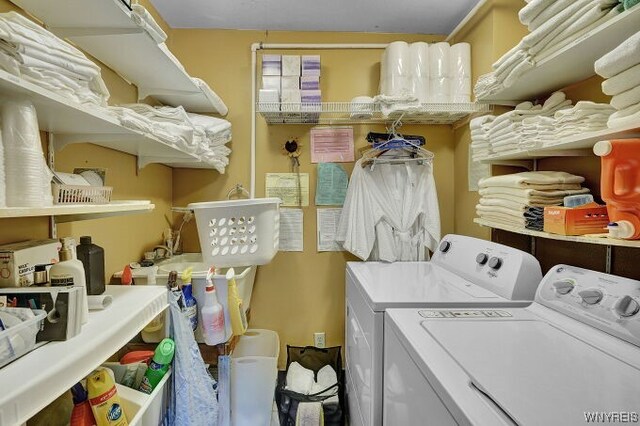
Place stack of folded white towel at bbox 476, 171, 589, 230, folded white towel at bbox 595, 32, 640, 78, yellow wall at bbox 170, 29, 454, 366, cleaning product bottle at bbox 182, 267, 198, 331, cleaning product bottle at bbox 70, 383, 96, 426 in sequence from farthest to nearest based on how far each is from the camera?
yellow wall at bbox 170, 29, 454, 366
cleaning product bottle at bbox 182, 267, 198, 331
stack of folded white towel at bbox 476, 171, 589, 230
cleaning product bottle at bbox 70, 383, 96, 426
folded white towel at bbox 595, 32, 640, 78

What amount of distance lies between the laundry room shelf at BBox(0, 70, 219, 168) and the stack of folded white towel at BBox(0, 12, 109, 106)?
1.4 inches

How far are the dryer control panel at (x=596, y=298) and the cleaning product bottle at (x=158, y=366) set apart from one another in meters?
1.47

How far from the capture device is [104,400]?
0.97m

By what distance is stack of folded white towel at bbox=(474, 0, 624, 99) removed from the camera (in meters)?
1.01

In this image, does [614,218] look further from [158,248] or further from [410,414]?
[158,248]

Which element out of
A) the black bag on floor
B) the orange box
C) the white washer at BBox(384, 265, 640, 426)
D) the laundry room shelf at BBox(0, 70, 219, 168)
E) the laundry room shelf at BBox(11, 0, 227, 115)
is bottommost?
the black bag on floor

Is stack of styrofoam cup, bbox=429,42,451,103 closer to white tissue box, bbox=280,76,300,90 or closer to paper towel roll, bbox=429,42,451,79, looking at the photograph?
paper towel roll, bbox=429,42,451,79

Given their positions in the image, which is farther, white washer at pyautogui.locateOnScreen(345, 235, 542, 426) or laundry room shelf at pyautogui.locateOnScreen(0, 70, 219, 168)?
white washer at pyautogui.locateOnScreen(345, 235, 542, 426)

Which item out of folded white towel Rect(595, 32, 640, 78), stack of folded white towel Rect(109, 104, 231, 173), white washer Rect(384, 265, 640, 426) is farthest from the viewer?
stack of folded white towel Rect(109, 104, 231, 173)

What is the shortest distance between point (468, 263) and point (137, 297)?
4.81 ft

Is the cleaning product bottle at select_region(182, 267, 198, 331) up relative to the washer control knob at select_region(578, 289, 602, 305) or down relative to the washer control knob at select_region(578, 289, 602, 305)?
down

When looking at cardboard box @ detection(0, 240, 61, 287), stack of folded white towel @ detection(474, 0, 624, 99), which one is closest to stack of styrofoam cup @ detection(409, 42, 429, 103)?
stack of folded white towel @ detection(474, 0, 624, 99)

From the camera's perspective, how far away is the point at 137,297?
3.89 ft

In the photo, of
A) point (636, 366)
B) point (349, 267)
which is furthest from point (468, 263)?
point (636, 366)
